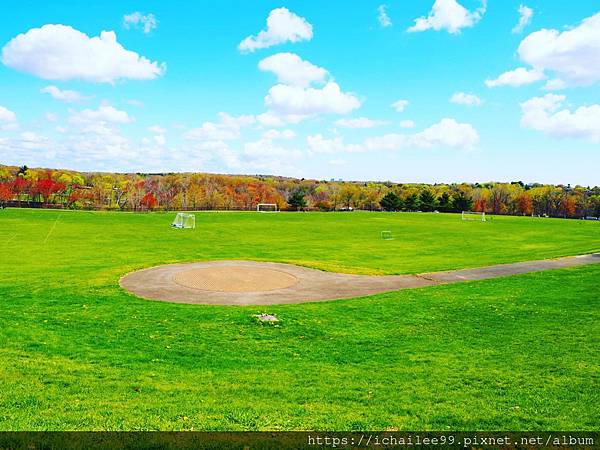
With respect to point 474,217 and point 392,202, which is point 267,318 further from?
point 392,202

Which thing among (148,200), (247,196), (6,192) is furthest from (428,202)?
(6,192)

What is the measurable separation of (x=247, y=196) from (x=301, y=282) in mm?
130053

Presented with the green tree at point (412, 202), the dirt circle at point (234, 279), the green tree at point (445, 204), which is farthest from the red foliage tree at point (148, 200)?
the dirt circle at point (234, 279)

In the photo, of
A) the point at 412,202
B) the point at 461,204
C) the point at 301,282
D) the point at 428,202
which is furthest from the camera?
the point at 412,202

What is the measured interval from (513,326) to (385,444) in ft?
34.6

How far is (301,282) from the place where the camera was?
79.7 feet

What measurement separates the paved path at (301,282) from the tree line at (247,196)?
3438 inches

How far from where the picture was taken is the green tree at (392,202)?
12825 cm

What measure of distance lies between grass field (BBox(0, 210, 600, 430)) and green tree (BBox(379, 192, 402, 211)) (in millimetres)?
102602

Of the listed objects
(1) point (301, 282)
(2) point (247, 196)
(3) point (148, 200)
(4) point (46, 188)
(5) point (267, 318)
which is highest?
(2) point (247, 196)

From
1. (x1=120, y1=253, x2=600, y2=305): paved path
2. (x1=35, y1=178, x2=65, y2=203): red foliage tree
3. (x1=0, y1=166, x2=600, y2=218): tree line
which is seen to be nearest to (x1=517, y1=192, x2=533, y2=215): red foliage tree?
(x1=0, y1=166, x2=600, y2=218): tree line

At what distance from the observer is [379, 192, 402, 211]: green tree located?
128250mm

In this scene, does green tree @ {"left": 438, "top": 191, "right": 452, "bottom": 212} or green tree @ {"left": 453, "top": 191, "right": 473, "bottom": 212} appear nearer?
green tree @ {"left": 453, "top": 191, "right": 473, "bottom": 212}

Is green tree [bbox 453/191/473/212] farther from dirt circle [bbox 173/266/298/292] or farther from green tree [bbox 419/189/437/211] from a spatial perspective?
dirt circle [bbox 173/266/298/292]
